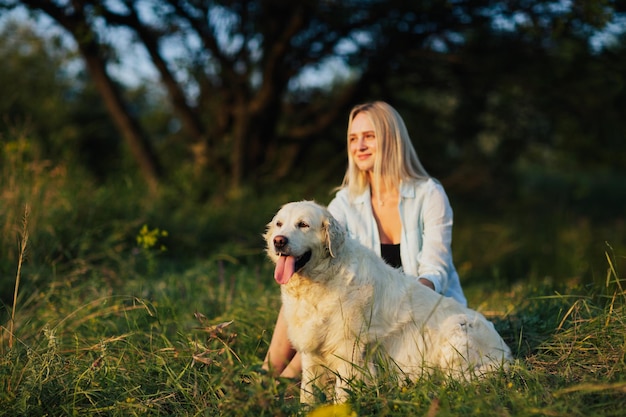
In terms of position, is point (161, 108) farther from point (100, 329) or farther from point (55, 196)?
point (100, 329)

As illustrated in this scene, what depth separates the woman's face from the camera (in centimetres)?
421

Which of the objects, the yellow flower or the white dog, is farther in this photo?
the white dog

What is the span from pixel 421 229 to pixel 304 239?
107 cm

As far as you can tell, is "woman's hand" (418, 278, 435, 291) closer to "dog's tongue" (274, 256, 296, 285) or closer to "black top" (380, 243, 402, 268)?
"black top" (380, 243, 402, 268)

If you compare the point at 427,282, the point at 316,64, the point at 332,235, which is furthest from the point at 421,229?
the point at 316,64

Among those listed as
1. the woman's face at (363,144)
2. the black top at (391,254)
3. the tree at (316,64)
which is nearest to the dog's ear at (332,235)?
the black top at (391,254)

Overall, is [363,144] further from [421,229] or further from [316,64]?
[316,64]

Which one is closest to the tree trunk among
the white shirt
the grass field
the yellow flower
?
the grass field

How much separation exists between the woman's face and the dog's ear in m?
0.93

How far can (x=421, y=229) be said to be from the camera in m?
4.12

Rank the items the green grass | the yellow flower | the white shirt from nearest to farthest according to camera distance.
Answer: the yellow flower, the green grass, the white shirt

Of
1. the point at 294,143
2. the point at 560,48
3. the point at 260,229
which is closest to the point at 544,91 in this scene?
the point at 560,48

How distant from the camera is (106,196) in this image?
6242 millimetres

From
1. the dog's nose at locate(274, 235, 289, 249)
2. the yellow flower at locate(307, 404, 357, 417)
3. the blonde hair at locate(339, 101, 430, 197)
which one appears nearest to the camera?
the yellow flower at locate(307, 404, 357, 417)
